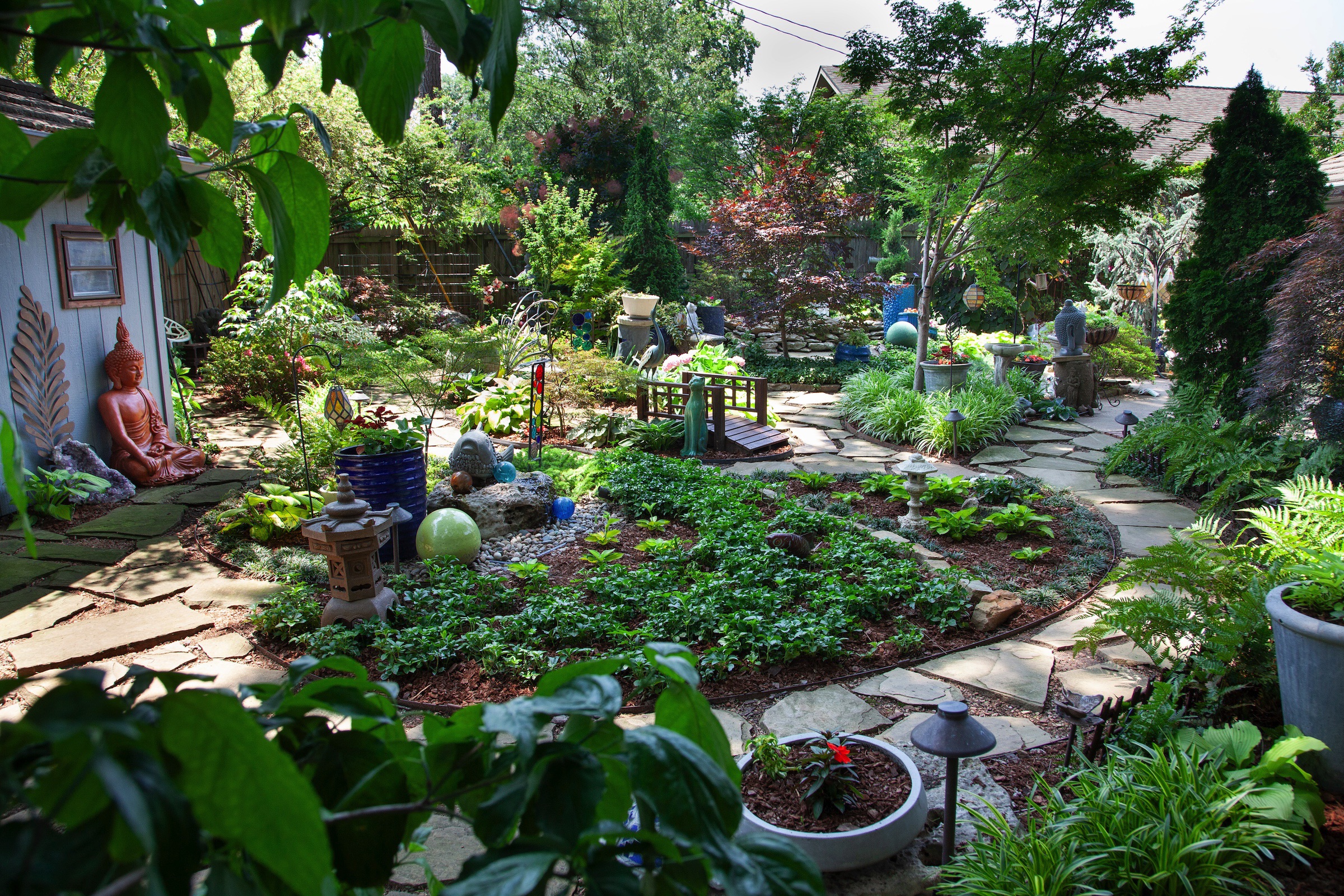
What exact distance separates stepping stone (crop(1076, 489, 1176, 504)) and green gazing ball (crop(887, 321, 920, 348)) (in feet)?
22.5

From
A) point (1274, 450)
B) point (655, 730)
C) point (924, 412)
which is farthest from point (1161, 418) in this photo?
point (655, 730)

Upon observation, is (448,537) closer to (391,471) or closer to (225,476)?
(391,471)

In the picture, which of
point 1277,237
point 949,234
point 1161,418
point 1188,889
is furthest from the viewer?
point 949,234

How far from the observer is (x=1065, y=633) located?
13.5 ft

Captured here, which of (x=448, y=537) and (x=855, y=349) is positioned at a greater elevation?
(x=855, y=349)

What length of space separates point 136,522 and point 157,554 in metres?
0.62

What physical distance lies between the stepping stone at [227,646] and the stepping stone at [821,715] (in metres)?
2.37

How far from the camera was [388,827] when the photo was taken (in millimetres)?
586

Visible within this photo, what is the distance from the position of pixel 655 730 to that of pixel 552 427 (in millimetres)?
8183

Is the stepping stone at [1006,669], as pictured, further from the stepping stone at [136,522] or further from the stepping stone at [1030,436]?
the stepping stone at [1030,436]

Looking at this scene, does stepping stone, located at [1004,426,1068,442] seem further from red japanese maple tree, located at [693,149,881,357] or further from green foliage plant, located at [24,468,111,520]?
green foliage plant, located at [24,468,111,520]

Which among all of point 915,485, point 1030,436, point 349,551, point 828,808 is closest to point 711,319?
point 1030,436

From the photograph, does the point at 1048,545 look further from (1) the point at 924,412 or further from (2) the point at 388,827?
(2) the point at 388,827

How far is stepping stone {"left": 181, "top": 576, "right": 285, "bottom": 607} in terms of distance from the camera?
436 centimetres
